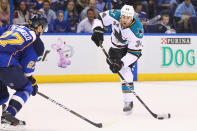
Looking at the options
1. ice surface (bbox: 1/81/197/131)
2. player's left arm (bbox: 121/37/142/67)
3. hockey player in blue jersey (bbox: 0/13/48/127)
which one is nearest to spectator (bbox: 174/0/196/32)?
ice surface (bbox: 1/81/197/131)

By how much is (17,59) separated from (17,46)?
0.55 ft

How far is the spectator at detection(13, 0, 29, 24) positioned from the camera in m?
6.27

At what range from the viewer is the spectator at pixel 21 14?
247 inches

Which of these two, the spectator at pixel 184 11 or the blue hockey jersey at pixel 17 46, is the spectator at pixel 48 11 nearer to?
the spectator at pixel 184 11

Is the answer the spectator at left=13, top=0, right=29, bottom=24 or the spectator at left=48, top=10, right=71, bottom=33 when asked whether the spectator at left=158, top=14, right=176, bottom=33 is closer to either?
the spectator at left=48, top=10, right=71, bottom=33

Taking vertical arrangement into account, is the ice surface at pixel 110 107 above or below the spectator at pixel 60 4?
below

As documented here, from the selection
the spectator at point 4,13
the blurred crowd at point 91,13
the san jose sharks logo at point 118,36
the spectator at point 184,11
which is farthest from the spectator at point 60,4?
the san jose sharks logo at point 118,36

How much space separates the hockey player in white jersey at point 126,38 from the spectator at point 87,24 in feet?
7.23

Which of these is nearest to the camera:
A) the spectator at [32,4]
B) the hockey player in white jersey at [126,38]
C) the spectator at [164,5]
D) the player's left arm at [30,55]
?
the player's left arm at [30,55]

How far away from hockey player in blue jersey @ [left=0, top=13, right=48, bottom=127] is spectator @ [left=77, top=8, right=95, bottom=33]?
130 inches

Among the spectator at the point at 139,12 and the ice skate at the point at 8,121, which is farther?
the spectator at the point at 139,12

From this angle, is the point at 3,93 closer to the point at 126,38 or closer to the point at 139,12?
the point at 126,38

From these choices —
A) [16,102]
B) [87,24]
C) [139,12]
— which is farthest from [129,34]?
[139,12]

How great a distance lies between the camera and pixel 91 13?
6.54 metres
